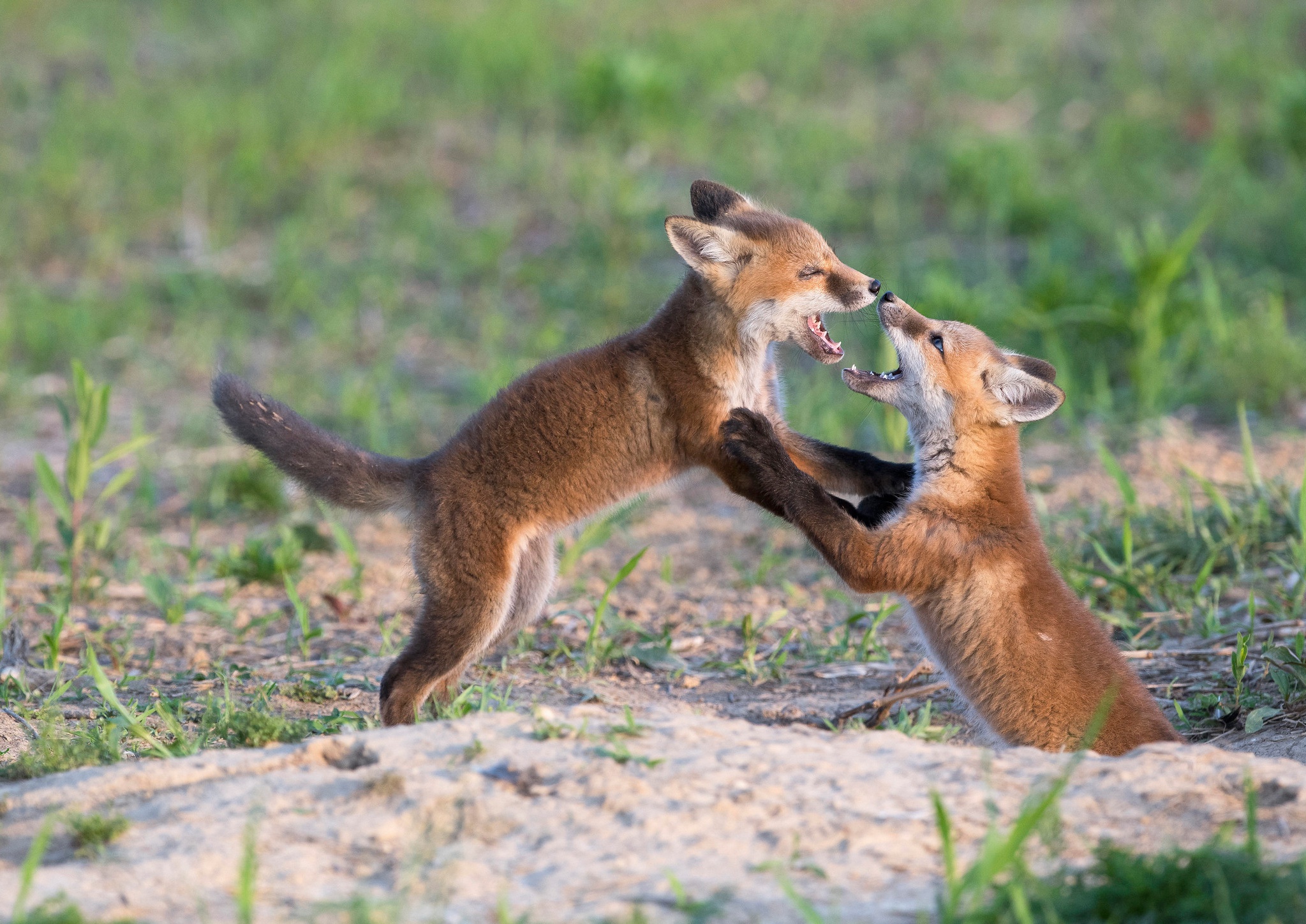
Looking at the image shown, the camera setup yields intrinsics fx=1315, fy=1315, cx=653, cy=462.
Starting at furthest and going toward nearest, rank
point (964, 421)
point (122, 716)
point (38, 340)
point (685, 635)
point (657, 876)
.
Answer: point (38, 340) → point (685, 635) → point (964, 421) → point (122, 716) → point (657, 876)

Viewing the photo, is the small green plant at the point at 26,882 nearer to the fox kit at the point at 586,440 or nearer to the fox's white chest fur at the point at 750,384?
the fox kit at the point at 586,440

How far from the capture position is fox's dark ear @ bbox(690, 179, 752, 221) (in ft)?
16.7

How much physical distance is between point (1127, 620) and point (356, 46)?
1001 centimetres

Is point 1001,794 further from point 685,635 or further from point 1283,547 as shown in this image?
point 1283,547

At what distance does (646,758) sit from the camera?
325 centimetres

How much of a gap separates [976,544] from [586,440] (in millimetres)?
1344

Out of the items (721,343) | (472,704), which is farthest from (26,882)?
(721,343)

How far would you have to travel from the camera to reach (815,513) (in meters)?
4.33

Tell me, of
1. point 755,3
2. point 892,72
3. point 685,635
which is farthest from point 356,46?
point 685,635

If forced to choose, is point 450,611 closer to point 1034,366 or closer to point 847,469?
point 847,469

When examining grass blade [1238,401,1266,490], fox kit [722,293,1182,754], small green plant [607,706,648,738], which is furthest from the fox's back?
grass blade [1238,401,1266,490]

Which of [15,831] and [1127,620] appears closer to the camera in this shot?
[15,831]

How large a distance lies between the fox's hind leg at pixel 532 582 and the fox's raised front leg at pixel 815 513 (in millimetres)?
780

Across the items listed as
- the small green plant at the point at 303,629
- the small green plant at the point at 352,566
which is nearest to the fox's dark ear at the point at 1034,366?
the small green plant at the point at 303,629
